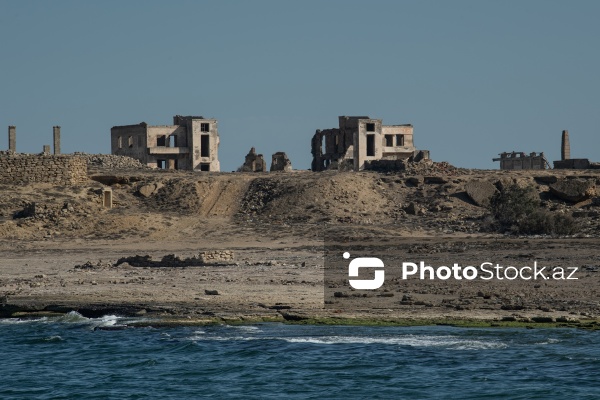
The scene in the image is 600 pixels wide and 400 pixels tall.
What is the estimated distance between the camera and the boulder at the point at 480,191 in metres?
40.3

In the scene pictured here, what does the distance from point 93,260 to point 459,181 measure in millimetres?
17386

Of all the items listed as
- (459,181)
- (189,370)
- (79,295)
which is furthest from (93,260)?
(459,181)

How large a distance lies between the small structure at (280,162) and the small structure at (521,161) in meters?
12.7

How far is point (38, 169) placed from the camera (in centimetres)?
4166

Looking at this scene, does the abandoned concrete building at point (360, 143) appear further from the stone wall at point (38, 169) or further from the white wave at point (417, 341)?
the white wave at point (417, 341)

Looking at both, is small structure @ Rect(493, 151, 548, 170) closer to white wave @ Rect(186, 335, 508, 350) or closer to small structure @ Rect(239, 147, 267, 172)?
small structure @ Rect(239, 147, 267, 172)

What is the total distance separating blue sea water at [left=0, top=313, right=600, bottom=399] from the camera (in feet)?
56.6

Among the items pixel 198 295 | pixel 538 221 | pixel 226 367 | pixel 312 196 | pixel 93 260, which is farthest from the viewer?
pixel 312 196

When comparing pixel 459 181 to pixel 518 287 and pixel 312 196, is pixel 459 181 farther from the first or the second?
pixel 518 287

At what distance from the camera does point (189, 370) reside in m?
19.0

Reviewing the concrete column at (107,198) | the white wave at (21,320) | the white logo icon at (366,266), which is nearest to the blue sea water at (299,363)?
the white wave at (21,320)

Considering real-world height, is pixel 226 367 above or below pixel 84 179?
below

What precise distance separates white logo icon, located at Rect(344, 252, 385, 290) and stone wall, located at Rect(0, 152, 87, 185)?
15436 mm

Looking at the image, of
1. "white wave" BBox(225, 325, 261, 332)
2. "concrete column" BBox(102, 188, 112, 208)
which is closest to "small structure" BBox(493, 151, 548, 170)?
"concrete column" BBox(102, 188, 112, 208)
